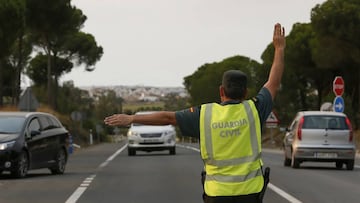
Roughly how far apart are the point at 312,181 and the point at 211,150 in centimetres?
1292

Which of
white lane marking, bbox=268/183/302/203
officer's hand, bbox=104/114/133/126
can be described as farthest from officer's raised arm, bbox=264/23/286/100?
white lane marking, bbox=268/183/302/203

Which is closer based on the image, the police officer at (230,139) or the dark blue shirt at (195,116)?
the police officer at (230,139)

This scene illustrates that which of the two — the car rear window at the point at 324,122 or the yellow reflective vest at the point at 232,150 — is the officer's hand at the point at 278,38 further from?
the car rear window at the point at 324,122

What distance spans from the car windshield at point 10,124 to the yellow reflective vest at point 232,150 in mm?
14201

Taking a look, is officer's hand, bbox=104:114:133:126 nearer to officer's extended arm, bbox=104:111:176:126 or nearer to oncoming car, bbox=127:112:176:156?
officer's extended arm, bbox=104:111:176:126

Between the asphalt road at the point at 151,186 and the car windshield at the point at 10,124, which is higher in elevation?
the car windshield at the point at 10,124

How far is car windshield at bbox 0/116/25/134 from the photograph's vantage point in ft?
65.3

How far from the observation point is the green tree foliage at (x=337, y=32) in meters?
51.8

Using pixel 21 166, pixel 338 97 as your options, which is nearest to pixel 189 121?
pixel 21 166

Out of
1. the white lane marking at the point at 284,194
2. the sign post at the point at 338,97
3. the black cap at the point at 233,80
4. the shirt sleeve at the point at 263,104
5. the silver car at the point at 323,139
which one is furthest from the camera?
the sign post at the point at 338,97

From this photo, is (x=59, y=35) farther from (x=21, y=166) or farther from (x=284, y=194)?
(x=284, y=194)

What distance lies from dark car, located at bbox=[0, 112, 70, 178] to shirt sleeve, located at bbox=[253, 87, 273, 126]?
13.3m

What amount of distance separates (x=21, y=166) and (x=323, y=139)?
8073 millimetres

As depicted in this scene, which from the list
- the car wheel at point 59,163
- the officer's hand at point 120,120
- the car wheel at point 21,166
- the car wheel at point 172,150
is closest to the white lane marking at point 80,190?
the car wheel at point 59,163
